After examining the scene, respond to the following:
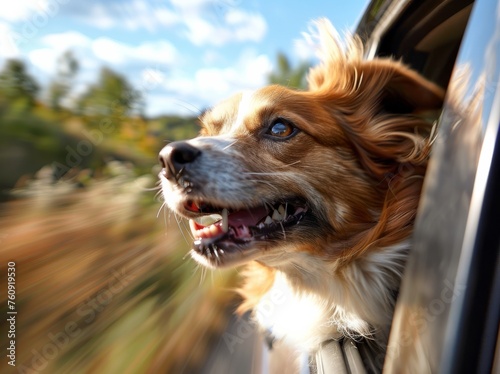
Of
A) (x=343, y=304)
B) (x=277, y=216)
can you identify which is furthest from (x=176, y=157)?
(x=343, y=304)

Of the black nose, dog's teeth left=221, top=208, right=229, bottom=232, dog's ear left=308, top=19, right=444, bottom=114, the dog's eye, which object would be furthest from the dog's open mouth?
dog's ear left=308, top=19, right=444, bottom=114

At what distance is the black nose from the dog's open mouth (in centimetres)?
17

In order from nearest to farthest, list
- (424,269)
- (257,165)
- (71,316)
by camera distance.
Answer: (424,269) < (71,316) < (257,165)

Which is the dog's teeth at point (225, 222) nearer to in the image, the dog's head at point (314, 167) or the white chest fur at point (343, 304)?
the dog's head at point (314, 167)

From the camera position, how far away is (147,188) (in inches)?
93.1

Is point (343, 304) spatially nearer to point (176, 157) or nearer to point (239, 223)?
point (239, 223)

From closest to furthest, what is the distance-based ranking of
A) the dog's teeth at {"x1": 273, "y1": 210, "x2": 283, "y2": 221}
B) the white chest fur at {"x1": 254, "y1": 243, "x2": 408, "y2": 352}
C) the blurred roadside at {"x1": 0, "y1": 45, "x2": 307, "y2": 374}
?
the blurred roadside at {"x1": 0, "y1": 45, "x2": 307, "y2": 374} < the white chest fur at {"x1": 254, "y1": 243, "x2": 408, "y2": 352} < the dog's teeth at {"x1": 273, "y1": 210, "x2": 283, "y2": 221}

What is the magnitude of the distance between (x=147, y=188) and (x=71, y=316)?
66cm

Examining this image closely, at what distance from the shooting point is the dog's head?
218 centimetres

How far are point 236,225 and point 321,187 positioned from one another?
0.43 metres

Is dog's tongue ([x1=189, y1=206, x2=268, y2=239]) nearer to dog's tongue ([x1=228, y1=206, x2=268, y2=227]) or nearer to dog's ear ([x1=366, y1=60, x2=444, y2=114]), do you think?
dog's tongue ([x1=228, y1=206, x2=268, y2=227])

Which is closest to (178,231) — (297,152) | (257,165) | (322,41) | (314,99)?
(257,165)

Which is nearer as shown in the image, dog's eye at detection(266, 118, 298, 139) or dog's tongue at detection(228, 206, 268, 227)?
dog's tongue at detection(228, 206, 268, 227)

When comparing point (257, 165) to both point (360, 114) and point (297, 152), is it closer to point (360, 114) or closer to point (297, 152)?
point (297, 152)
